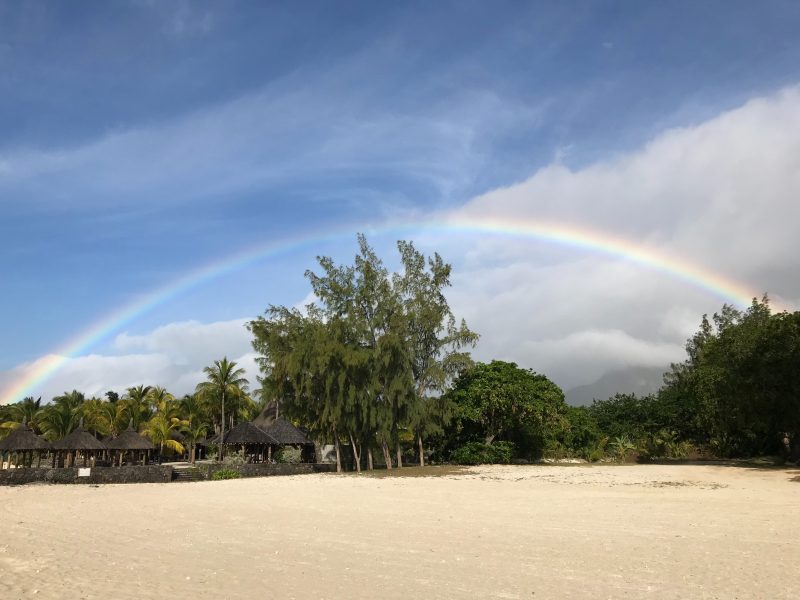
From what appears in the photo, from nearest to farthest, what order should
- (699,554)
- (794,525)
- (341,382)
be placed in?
(699,554) < (794,525) < (341,382)

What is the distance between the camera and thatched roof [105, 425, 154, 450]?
47353mm

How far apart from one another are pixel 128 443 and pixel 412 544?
140 feet

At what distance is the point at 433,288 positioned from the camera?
41000 mm

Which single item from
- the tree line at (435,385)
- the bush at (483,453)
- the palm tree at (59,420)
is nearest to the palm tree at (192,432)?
the palm tree at (59,420)

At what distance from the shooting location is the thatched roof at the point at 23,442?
4388cm

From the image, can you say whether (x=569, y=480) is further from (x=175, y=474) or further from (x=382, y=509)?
(x=175, y=474)

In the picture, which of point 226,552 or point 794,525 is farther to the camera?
point 794,525

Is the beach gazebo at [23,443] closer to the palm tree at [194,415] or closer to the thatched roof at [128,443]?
the thatched roof at [128,443]

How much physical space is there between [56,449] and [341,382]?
24399mm

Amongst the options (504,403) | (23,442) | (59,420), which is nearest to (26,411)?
(59,420)

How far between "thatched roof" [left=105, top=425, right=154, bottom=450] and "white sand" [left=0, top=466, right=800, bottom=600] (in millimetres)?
24828

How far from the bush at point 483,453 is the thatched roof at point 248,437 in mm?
15440

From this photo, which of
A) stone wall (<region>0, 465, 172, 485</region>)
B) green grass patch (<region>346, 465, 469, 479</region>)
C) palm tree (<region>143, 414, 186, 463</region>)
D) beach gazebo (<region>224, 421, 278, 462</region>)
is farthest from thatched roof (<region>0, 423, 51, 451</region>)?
green grass patch (<region>346, 465, 469, 479</region>)

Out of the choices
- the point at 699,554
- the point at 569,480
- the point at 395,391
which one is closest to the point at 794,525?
the point at 699,554
